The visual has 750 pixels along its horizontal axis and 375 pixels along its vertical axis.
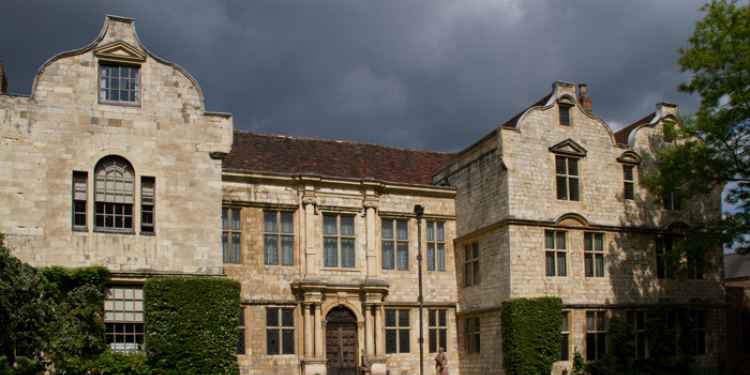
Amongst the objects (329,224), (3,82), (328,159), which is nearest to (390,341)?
(329,224)

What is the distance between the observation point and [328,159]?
34.3 metres

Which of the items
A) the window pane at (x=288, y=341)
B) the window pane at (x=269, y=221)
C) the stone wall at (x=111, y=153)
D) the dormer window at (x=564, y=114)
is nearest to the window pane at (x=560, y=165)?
the dormer window at (x=564, y=114)

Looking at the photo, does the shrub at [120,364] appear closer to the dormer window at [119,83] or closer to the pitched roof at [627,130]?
the dormer window at [119,83]

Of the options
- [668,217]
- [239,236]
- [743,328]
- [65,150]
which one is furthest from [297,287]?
[743,328]

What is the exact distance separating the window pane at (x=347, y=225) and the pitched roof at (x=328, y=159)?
1826 millimetres

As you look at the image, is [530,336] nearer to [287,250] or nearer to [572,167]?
[572,167]

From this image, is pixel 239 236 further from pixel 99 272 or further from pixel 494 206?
pixel 494 206

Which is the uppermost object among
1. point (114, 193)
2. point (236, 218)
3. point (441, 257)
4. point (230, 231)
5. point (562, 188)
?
point (562, 188)

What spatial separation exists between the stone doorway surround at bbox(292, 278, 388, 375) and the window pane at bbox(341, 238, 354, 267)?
2.93 feet

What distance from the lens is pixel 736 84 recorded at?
28.8m

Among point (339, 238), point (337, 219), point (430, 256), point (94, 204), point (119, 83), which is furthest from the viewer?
point (430, 256)

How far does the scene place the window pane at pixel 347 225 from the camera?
31.7 meters

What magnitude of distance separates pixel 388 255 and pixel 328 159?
4.76m

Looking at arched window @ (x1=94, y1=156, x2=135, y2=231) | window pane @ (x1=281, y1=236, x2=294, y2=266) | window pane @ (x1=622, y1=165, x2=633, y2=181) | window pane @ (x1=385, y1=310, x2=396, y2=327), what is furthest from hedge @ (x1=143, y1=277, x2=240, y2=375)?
window pane @ (x1=622, y1=165, x2=633, y2=181)
